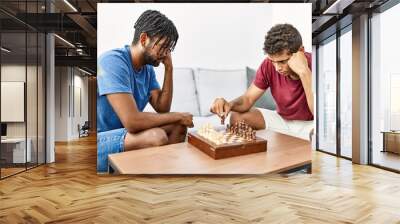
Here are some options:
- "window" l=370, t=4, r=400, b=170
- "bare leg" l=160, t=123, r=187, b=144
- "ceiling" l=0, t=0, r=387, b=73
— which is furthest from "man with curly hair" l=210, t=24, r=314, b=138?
"window" l=370, t=4, r=400, b=170

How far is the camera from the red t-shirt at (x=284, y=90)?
195 inches

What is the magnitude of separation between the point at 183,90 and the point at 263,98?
106 cm

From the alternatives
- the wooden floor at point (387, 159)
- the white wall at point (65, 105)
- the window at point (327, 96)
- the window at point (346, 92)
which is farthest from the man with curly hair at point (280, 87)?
the white wall at point (65, 105)

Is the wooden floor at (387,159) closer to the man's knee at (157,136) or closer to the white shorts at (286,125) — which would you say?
the white shorts at (286,125)

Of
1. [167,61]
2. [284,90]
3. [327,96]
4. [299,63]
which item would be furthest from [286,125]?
[327,96]

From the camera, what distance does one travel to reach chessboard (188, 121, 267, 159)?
4523 mm

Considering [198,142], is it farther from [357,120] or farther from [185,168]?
[357,120]

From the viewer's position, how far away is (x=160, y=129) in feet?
15.8

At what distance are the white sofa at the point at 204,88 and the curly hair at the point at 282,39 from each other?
0.41m

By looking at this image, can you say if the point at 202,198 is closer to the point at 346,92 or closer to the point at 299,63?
the point at 299,63

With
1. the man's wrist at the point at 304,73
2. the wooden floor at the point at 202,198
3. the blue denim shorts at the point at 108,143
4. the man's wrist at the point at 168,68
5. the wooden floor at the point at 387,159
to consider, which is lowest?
the wooden floor at the point at 202,198

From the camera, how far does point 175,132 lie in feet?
16.0

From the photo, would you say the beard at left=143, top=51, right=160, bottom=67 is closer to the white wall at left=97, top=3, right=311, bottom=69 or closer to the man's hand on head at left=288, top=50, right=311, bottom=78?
the white wall at left=97, top=3, right=311, bottom=69

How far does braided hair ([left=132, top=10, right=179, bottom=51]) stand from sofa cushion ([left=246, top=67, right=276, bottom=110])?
1.07 metres
